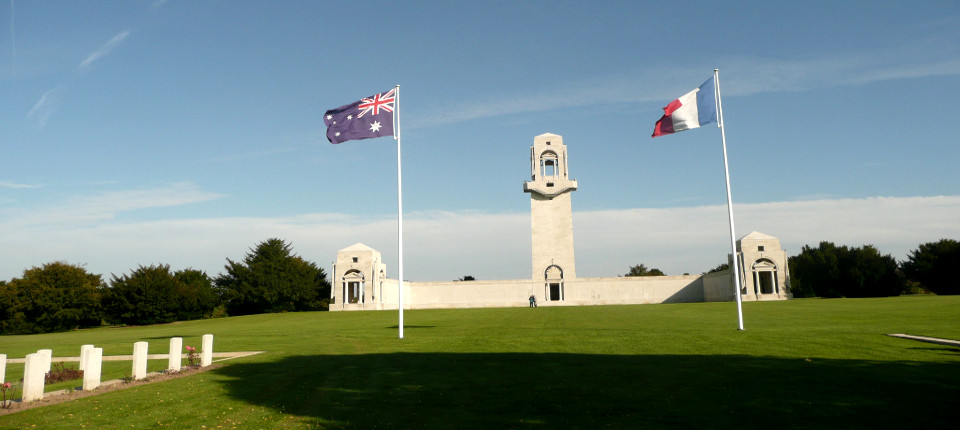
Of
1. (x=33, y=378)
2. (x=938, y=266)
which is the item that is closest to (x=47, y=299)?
(x=33, y=378)

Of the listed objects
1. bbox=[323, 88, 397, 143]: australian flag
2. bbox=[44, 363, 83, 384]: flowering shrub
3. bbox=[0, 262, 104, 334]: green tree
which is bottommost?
bbox=[44, 363, 83, 384]: flowering shrub

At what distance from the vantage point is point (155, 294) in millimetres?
66500

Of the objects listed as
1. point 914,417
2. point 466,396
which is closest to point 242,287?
point 466,396

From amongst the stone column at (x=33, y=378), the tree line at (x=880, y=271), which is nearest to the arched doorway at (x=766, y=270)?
the tree line at (x=880, y=271)

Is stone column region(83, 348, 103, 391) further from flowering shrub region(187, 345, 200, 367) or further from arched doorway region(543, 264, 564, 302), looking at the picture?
arched doorway region(543, 264, 564, 302)

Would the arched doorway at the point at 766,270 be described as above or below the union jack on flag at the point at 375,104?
below

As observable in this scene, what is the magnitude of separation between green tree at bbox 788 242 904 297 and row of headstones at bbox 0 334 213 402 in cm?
8899

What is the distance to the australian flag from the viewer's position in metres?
26.7

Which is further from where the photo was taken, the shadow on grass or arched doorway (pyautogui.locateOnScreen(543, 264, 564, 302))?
arched doorway (pyautogui.locateOnScreen(543, 264, 564, 302))

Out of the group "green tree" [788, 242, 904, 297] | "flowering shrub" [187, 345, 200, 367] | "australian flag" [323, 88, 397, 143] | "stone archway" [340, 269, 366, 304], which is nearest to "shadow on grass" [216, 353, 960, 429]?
"flowering shrub" [187, 345, 200, 367]

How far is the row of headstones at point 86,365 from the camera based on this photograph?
12.4 meters

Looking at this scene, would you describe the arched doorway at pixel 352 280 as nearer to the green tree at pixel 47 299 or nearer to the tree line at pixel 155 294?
the tree line at pixel 155 294

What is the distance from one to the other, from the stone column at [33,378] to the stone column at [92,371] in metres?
1.26

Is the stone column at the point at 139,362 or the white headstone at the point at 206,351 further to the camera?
the white headstone at the point at 206,351
